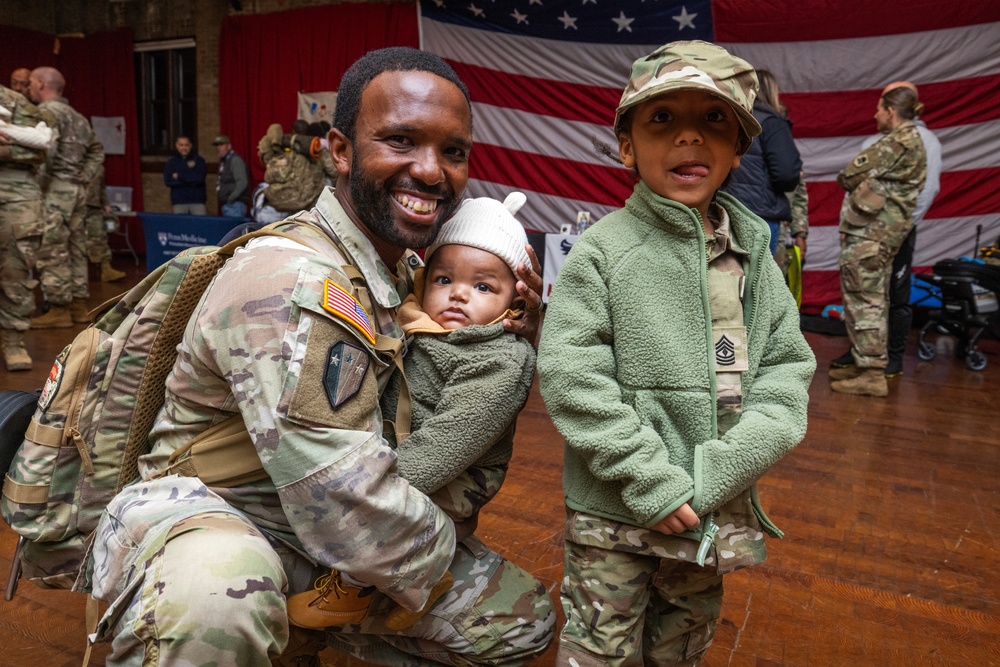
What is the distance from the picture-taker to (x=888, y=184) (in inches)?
189

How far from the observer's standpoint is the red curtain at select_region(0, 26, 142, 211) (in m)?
11.7

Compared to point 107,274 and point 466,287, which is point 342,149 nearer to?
point 466,287

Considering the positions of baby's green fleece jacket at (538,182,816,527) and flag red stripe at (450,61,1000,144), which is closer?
baby's green fleece jacket at (538,182,816,527)

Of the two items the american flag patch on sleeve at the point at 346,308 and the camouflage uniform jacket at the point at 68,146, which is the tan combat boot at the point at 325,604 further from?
the camouflage uniform jacket at the point at 68,146

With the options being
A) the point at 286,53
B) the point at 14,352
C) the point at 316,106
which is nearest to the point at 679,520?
the point at 14,352

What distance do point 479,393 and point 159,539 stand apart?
62 cm

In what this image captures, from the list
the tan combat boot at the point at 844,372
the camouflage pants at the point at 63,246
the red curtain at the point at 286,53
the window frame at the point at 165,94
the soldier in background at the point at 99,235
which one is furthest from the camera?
the window frame at the point at 165,94

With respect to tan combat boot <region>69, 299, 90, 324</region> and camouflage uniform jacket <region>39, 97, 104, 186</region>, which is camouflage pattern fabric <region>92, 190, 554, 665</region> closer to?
camouflage uniform jacket <region>39, 97, 104, 186</region>

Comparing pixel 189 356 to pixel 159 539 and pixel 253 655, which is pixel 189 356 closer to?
pixel 159 539

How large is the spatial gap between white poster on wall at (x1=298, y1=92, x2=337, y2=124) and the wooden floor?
624 centimetres

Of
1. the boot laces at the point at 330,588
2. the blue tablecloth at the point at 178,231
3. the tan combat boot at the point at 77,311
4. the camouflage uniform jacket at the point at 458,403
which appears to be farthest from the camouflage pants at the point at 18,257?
the boot laces at the point at 330,588

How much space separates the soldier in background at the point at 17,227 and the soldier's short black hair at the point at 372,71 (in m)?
4.00

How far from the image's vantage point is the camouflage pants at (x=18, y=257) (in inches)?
185

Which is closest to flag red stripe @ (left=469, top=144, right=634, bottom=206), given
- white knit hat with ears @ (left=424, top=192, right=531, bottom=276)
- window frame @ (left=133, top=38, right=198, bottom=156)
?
window frame @ (left=133, top=38, right=198, bottom=156)
